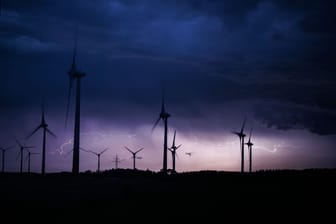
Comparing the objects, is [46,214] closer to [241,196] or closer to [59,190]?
[59,190]

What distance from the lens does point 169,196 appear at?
42.0 meters

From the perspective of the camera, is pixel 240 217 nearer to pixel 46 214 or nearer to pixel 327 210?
pixel 327 210

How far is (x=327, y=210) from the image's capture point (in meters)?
34.0

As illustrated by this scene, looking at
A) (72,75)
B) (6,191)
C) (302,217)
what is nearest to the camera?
(302,217)

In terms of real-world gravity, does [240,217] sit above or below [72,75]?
below

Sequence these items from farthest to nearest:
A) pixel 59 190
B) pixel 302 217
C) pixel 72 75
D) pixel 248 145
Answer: pixel 248 145
pixel 72 75
pixel 59 190
pixel 302 217

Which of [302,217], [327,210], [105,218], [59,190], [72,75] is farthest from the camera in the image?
[72,75]

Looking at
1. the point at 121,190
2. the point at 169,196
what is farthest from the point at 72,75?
the point at 169,196

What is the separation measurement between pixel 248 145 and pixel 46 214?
110 meters

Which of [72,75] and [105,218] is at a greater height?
[72,75]

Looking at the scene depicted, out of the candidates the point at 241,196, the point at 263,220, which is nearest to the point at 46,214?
the point at 263,220

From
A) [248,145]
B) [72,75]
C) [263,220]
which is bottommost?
[263,220]

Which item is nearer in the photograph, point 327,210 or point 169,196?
point 327,210

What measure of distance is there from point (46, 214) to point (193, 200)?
14.7 meters
